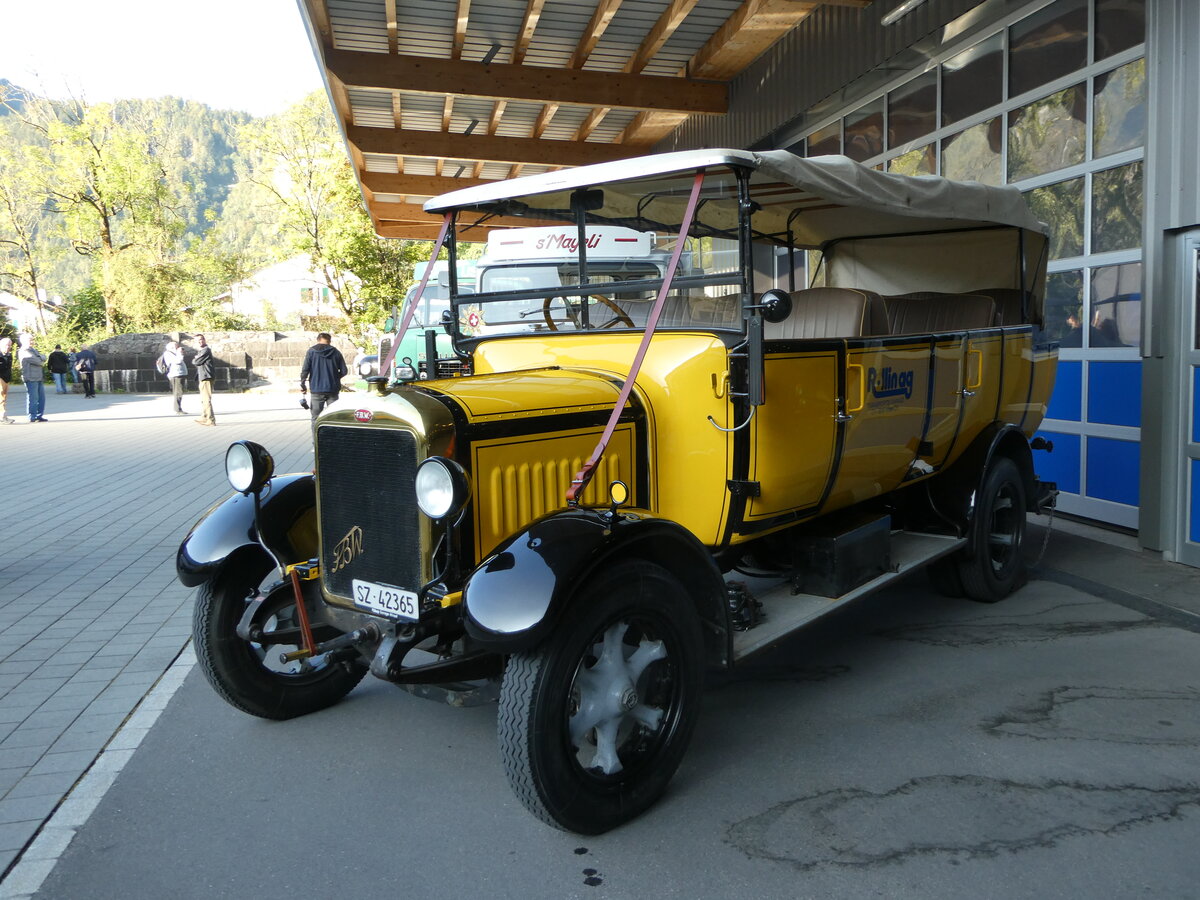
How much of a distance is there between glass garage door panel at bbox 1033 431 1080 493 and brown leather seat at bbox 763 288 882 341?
344cm

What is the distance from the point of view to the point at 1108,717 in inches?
155

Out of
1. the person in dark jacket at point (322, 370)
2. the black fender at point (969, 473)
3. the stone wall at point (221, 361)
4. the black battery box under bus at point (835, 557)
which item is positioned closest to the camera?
the black battery box under bus at point (835, 557)

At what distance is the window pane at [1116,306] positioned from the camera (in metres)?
6.76

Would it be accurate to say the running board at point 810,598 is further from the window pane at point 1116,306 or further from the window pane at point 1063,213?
the window pane at point 1063,213

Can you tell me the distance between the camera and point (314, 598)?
12.1ft

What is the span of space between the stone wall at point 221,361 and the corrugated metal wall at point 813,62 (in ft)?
66.9

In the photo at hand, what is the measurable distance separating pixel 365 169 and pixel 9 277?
3513cm

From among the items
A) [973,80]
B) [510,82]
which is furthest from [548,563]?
[510,82]

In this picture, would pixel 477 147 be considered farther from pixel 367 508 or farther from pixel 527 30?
pixel 367 508

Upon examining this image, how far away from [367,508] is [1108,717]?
3.06m

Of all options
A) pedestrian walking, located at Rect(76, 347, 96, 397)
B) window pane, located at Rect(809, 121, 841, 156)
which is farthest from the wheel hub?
pedestrian walking, located at Rect(76, 347, 96, 397)

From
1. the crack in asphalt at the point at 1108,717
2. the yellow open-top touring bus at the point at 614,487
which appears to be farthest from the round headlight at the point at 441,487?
the crack in asphalt at the point at 1108,717

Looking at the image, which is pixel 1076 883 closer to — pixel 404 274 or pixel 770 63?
pixel 770 63

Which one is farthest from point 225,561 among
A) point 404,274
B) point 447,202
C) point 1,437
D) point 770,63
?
point 404,274
